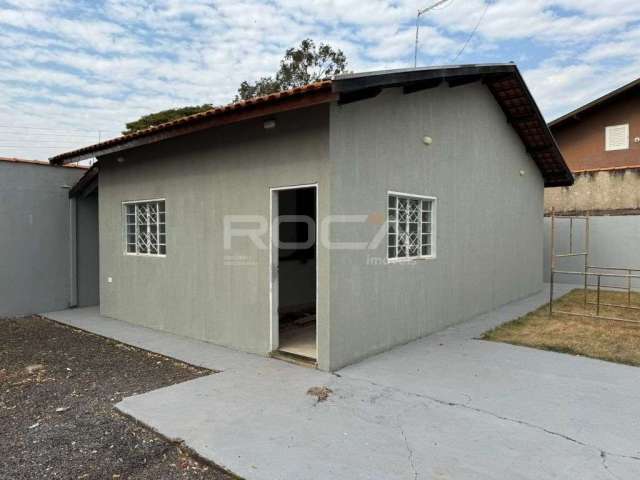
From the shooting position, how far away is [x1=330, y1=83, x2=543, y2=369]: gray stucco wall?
5.93m

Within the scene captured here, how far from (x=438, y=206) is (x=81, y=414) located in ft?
21.0

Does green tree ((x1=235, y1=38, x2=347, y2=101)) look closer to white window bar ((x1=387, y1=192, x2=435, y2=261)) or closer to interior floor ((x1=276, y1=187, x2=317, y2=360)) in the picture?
interior floor ((x1=276, y1=187, x2=317, y2=360))

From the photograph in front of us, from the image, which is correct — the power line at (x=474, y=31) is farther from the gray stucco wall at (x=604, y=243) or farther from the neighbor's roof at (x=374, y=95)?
the gray stucco wall at (x=604, y=243)

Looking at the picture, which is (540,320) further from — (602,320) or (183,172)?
(183,172)

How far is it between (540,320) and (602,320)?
1293mm

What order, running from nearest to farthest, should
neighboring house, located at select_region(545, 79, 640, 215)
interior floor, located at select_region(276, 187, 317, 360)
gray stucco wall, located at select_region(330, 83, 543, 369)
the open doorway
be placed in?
gray stucco wall, located at select_region(330, 83, 543, 369)
the open doorway
interior floor, located at select_region(276, 187, 317, 360)
neighboring house, located at select_region(545, 79, 640, 215)

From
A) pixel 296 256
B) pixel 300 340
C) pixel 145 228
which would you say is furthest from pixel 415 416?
pixel 145 228

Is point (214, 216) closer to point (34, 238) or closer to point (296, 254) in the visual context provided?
point (296, 254)

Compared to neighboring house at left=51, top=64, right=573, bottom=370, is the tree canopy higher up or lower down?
higher up

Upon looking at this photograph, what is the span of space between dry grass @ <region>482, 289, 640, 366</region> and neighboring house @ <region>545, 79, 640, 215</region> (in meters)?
6.39

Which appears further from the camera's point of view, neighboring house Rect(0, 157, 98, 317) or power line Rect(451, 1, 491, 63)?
power line Rect(451, 1, 491, 63)

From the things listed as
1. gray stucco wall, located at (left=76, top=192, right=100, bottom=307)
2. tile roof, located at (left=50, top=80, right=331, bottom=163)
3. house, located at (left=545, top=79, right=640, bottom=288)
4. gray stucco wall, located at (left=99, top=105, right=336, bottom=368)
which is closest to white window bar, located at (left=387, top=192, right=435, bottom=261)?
gray stucco wall, located at (left=99, top=105, right=336, bottom=368)

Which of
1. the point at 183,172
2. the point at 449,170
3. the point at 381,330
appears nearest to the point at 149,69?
the point at 183,172

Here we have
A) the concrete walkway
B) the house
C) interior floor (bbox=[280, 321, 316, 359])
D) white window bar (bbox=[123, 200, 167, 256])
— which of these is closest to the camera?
the concrete walkway
